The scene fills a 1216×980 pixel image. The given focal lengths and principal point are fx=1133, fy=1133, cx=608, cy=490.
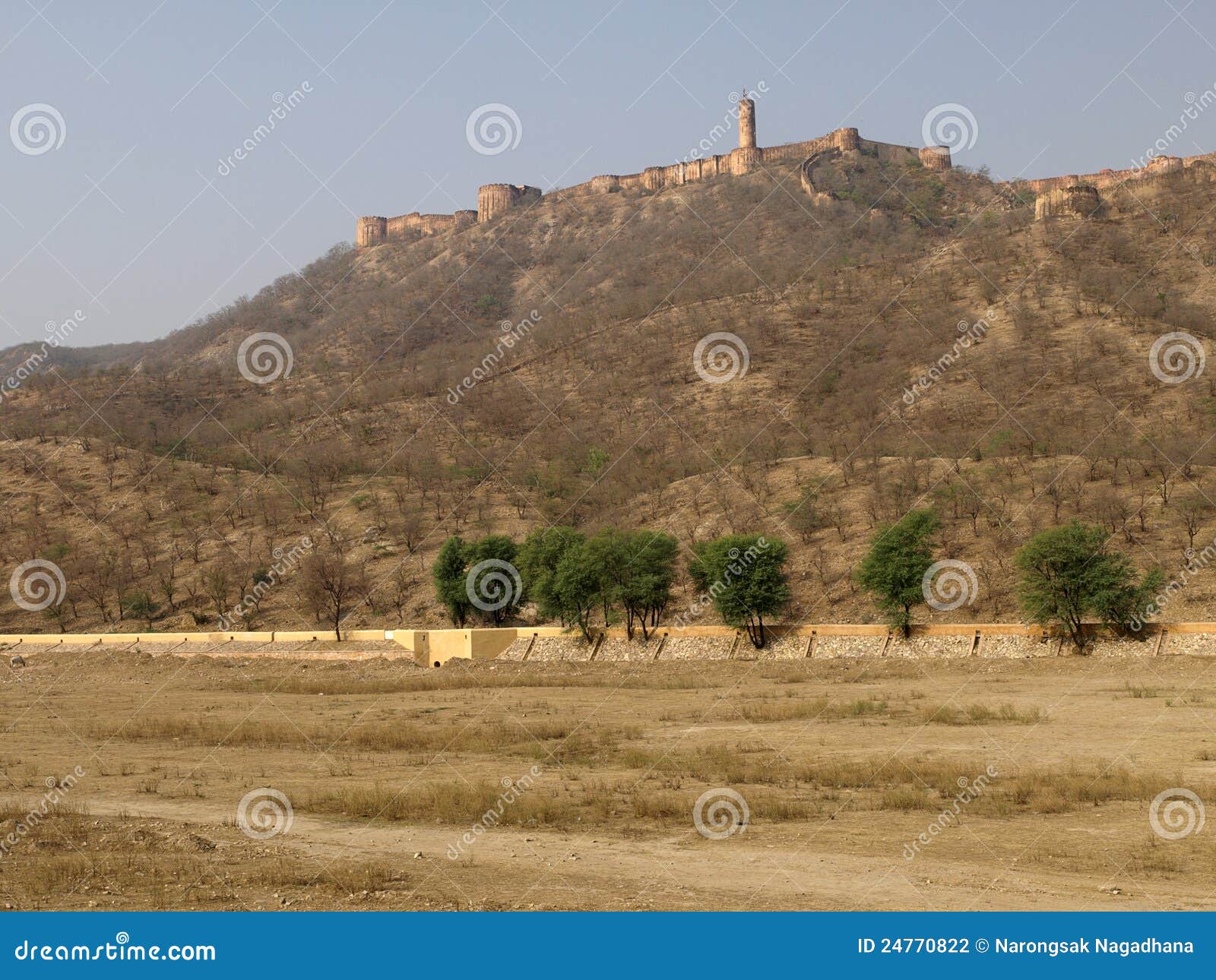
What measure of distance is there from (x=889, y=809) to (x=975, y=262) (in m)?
86.2

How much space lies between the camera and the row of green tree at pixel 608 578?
4341 cm

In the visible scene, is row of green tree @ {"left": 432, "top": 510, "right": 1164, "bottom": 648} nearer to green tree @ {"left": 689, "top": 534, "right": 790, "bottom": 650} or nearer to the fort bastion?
green tree @ {"left": 689, "top": 534, "right": 790, "bottom": 650}

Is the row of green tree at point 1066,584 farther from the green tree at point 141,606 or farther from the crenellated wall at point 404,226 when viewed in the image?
the crenellated wall at point 404,226

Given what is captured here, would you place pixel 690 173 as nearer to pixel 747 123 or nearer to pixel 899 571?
pixel 747 123

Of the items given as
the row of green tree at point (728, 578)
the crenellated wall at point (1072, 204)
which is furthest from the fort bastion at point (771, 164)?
the row of green tree at point (728, 578)

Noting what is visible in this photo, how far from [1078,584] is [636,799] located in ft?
83.6

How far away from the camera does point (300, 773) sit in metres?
20.2

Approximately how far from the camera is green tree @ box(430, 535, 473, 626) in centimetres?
5175

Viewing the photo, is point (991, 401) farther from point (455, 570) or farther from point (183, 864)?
point (183, 864)

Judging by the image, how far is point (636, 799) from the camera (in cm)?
1672

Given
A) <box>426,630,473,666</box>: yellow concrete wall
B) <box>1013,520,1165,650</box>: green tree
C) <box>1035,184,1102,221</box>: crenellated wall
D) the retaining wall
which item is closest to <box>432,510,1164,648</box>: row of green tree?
<box>1013,520,1165,650</box>: green tree

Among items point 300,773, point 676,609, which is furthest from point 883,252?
point 300,773

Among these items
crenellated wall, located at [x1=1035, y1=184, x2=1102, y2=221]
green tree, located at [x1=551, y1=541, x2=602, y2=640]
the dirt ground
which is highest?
crenellated wall, located at [x1=1035, y1=184, x2=1102, y2=221]

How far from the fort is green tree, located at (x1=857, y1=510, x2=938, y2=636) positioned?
101 m
